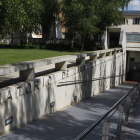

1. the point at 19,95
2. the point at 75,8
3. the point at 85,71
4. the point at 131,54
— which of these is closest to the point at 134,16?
the point at 131,54

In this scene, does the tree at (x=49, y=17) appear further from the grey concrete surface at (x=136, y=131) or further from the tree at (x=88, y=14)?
the grey concrete surface at (x=136, y=131)

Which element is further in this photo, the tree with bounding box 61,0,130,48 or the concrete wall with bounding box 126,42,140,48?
the concrete wall with bounding box 126,42,140,48

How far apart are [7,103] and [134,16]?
127 feet

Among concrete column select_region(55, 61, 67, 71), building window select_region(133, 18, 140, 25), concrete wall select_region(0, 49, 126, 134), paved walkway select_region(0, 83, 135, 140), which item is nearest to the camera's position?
paved walkway select_region(0, 83, 135, 140)

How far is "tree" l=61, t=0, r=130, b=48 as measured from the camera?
20531 mm

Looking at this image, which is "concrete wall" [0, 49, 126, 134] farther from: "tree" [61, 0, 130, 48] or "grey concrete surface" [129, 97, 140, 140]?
"tree" [61, 0, 130, 48]

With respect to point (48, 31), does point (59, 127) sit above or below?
below

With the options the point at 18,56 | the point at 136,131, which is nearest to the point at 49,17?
the point at 18,56

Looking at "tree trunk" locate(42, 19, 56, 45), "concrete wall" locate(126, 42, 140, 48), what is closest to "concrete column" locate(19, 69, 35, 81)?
"concrete wall" locate(126, 42, 140, 48)

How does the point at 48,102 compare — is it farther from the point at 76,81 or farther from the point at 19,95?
the point at 76,81

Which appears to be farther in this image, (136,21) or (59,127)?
(136,21)

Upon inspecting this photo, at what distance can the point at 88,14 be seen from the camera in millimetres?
20906

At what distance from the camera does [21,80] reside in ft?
20.6

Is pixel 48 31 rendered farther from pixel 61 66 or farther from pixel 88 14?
pixel 61 66
